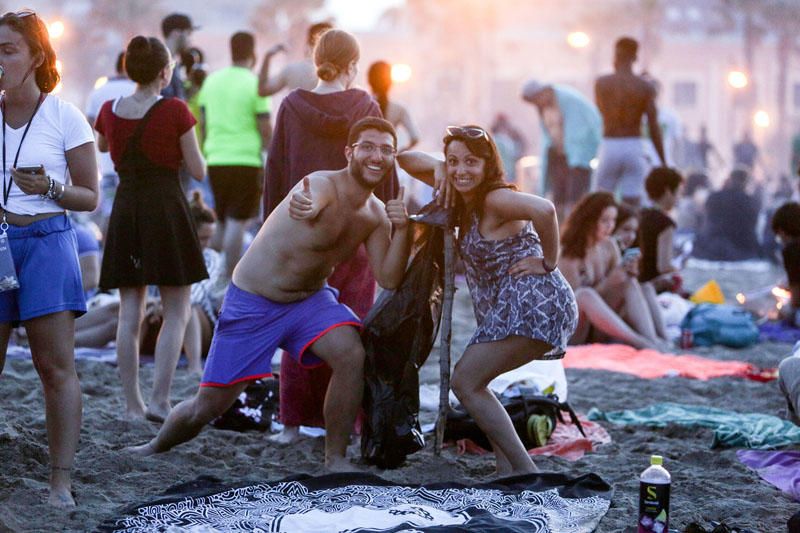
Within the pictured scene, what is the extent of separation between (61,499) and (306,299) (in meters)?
1.33

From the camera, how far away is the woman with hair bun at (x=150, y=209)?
5938 mm

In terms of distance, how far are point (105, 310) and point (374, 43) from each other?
44.6 metres

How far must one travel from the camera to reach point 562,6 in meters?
52.8

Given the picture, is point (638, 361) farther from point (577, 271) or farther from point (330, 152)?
point (330, 152)

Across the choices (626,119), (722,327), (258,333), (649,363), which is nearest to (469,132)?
(258,333)

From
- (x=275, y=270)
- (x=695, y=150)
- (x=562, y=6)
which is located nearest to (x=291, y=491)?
(x=275, y=270)

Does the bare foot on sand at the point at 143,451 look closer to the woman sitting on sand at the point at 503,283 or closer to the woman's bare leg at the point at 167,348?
the woman's bare leg at the point at 167,348

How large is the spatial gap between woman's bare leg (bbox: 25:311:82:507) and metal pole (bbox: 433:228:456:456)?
5.51 feet

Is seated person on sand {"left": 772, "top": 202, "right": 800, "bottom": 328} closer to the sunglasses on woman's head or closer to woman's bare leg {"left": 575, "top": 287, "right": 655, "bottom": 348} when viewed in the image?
woman's bare leg {"left": 575, "top": 287, "right": 655, "bottom": 348}

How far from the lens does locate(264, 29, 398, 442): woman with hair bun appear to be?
18.9 ft

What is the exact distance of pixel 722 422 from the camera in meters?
6.24

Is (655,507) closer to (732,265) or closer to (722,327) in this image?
(722,327)

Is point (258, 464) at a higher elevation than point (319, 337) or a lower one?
lower

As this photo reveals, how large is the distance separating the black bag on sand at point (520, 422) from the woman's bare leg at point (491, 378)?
23.6 inches
